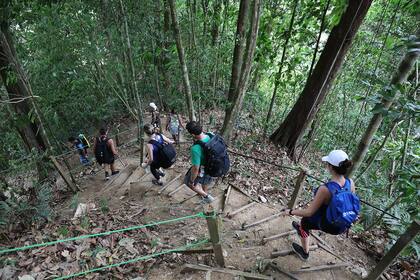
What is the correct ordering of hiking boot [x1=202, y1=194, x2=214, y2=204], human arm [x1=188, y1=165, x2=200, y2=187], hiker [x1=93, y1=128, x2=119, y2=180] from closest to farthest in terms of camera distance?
human arm [x1=188, y1=165, x2=200, y2=187], hiking boot [x1=202, y1=194, x2=214, y2=204], hiker [x1=93, y1=128, x2=119, y2=180]

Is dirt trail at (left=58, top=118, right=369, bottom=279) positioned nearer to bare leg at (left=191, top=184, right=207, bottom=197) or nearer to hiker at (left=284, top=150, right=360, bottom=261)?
bare leg at (left=191, top=184, right=207, bottom=197)

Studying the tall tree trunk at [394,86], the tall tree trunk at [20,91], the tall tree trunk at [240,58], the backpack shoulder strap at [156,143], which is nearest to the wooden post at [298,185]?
the tall tree trunk at [394,86]

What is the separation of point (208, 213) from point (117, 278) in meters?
1.75

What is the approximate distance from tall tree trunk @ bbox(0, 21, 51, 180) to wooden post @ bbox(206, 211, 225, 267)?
4.63m

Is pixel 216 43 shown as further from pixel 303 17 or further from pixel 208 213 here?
pixel 208 213

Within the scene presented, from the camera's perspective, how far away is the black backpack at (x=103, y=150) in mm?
7041

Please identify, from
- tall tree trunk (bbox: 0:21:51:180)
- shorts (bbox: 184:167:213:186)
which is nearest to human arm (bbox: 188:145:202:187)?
shorts (bbox: 184:167:213:186)

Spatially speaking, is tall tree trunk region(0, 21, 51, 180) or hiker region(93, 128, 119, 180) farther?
hiker region(93, 128, 119, 180)

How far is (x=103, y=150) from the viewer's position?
23.3 feet

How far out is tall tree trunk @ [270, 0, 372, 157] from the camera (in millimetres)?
6500

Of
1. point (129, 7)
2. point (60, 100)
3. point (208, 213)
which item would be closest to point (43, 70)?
point (60, 100)

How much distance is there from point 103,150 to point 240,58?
4520mm

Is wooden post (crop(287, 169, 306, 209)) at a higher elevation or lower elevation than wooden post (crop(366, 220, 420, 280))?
lower

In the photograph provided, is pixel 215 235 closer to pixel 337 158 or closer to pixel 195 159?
pixel 195 159
